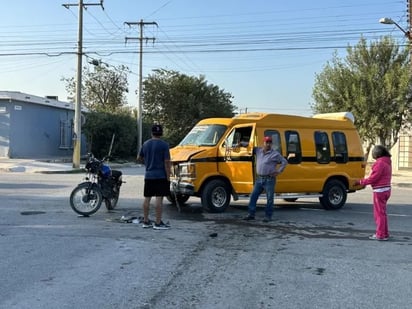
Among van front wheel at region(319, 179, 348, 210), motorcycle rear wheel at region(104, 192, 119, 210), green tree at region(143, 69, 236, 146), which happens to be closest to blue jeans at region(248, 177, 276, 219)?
van front wheel at region(319, 179, 348, 210)

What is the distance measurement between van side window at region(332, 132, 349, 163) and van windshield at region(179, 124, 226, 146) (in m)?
3.12

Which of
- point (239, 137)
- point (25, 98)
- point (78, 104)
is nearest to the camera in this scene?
point (239, 137)

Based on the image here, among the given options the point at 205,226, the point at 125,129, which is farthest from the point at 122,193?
the point at 125,129

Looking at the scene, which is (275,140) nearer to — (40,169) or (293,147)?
(293,147)

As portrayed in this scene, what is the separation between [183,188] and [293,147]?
2.96 metres

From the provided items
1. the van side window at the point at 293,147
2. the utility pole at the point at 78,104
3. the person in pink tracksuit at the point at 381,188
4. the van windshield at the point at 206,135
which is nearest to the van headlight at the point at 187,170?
the van windshield at the point at 206,135

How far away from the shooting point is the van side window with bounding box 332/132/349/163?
46.3 ft

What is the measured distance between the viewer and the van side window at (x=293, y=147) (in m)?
13.3

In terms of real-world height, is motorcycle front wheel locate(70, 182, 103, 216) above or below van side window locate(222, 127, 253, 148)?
below

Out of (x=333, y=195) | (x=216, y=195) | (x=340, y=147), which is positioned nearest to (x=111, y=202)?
(x=216, y=195)

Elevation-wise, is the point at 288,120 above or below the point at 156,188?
above

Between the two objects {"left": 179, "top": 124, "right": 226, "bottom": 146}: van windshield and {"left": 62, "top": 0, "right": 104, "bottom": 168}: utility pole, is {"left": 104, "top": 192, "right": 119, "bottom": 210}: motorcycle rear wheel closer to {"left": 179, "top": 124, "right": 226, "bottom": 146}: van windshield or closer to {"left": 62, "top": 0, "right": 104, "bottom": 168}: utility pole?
{"left": 179, "top": 124, "right": 226, "bottom": 146}: van windshield

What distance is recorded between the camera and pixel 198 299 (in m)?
5.82

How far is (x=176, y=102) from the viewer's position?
189ft
